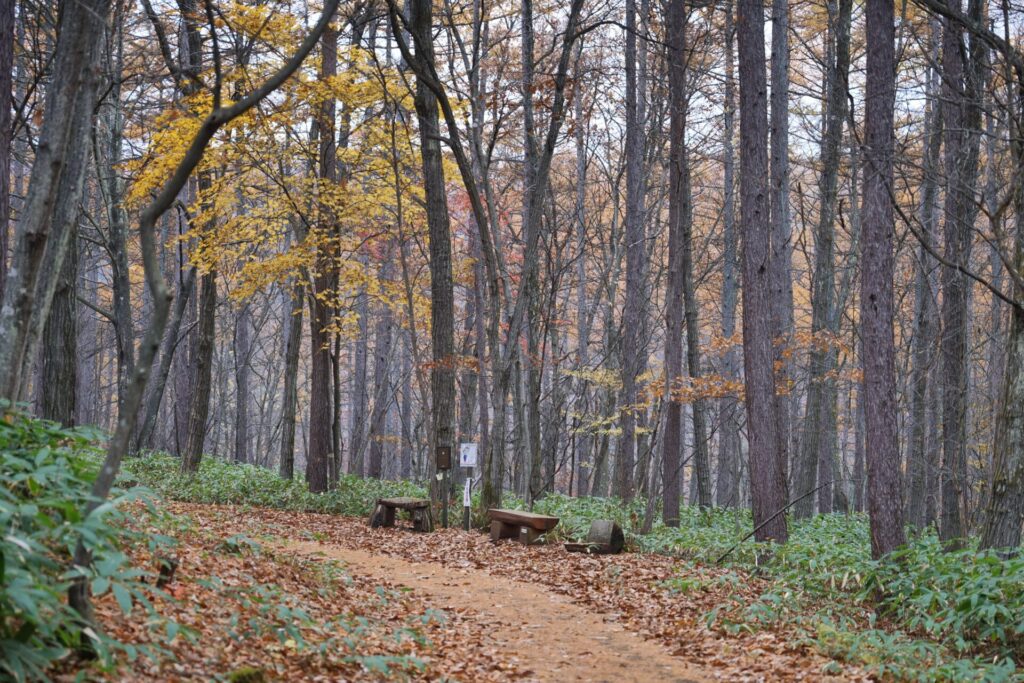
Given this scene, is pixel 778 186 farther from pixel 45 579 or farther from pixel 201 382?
pixel 45 579

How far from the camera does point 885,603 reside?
8336mm

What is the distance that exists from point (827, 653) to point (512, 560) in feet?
16.8

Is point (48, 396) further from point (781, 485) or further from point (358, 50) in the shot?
point (781, 485)

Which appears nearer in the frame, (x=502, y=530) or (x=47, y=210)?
(x=47, y=210)

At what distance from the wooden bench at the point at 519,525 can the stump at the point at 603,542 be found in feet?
1.66

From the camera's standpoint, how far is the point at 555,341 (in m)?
20.3

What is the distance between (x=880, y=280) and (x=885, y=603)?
3.35 m

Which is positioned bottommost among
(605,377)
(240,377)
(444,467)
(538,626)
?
(538,626)

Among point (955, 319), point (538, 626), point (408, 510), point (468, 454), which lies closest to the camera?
point (538, 626)

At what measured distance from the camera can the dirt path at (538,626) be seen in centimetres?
628

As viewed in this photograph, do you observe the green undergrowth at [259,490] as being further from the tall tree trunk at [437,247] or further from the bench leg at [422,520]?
the tall tree trunk at [437,247]

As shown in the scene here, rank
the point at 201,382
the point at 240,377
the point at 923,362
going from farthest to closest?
the point at 240,377
the point at 201,382
the point at 923,362

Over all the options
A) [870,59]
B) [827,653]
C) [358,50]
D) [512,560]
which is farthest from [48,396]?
[870,59]

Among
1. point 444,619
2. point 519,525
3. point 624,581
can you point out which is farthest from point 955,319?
point 444,619
